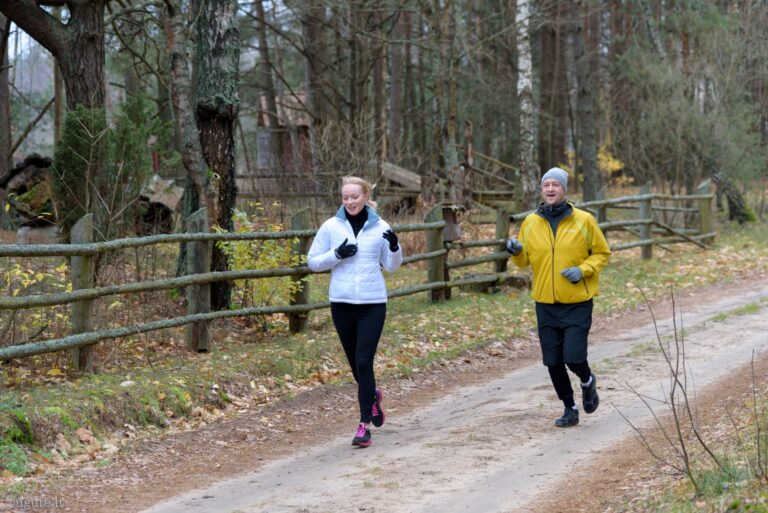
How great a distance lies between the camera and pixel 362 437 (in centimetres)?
684

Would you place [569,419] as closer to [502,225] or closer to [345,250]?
[345,250]

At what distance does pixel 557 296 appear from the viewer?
22.8 feet

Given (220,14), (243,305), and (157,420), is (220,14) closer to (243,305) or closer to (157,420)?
(243,305)

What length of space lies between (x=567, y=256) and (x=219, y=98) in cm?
488

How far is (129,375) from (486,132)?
30119 mm

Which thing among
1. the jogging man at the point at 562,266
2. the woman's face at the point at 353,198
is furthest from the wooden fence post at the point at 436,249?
the woman's face at the point at 353,198

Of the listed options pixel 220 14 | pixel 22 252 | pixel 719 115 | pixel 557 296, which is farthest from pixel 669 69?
pixel 22 252

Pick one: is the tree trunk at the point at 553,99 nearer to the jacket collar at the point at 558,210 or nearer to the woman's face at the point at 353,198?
the jacket collar at the point at 558,210

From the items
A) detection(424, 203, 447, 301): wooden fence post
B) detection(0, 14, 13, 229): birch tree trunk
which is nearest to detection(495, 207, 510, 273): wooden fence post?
detection(424, 203, 447, 301): wooden fence post

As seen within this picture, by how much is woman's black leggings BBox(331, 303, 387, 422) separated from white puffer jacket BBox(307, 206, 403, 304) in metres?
0.08

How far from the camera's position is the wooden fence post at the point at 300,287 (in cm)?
1018

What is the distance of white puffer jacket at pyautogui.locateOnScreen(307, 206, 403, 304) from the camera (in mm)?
6766

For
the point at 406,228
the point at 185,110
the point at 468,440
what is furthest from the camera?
the point at 406,228

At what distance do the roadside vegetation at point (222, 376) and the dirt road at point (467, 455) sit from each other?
0.97m
